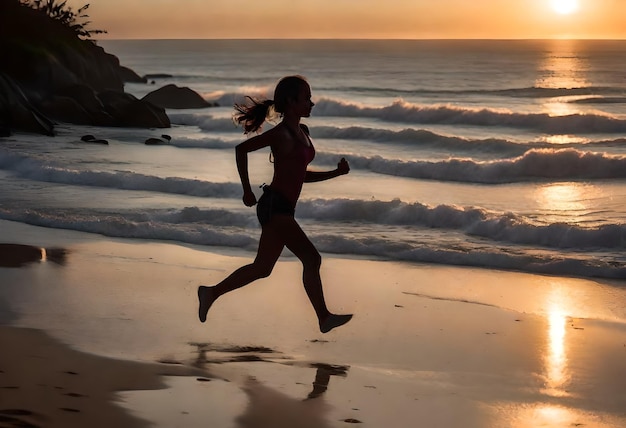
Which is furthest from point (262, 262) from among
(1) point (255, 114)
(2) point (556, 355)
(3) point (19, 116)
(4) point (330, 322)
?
(3) point (19, 116)

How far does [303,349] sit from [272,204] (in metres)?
1.03

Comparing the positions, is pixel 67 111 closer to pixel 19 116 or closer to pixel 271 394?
pixel 19 116

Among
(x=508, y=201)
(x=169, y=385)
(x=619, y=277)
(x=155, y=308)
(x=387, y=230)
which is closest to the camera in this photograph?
(x=169, y=385)

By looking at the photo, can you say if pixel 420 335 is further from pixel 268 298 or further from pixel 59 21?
pixel 59 21

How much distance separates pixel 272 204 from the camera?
7180 millimetres

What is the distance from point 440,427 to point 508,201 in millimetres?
12799

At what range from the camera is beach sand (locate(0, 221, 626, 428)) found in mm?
5969

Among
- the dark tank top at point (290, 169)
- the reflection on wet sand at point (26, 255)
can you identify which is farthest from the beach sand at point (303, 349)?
the dark tank top at point (290, 169)

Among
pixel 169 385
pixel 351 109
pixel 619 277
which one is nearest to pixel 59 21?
pixel 351 109

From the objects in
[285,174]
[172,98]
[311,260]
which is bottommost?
[311,260]

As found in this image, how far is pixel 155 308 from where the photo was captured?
28.0ft

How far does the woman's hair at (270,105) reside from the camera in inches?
278

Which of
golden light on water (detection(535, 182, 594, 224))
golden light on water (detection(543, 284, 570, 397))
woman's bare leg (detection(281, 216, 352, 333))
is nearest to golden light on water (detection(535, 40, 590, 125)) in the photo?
golden light on water (detection(535, 182, 594, 224))

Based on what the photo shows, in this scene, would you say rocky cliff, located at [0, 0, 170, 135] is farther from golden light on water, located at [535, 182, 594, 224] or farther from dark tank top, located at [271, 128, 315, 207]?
dark tank top, located at [271, 128, 315, 207]
